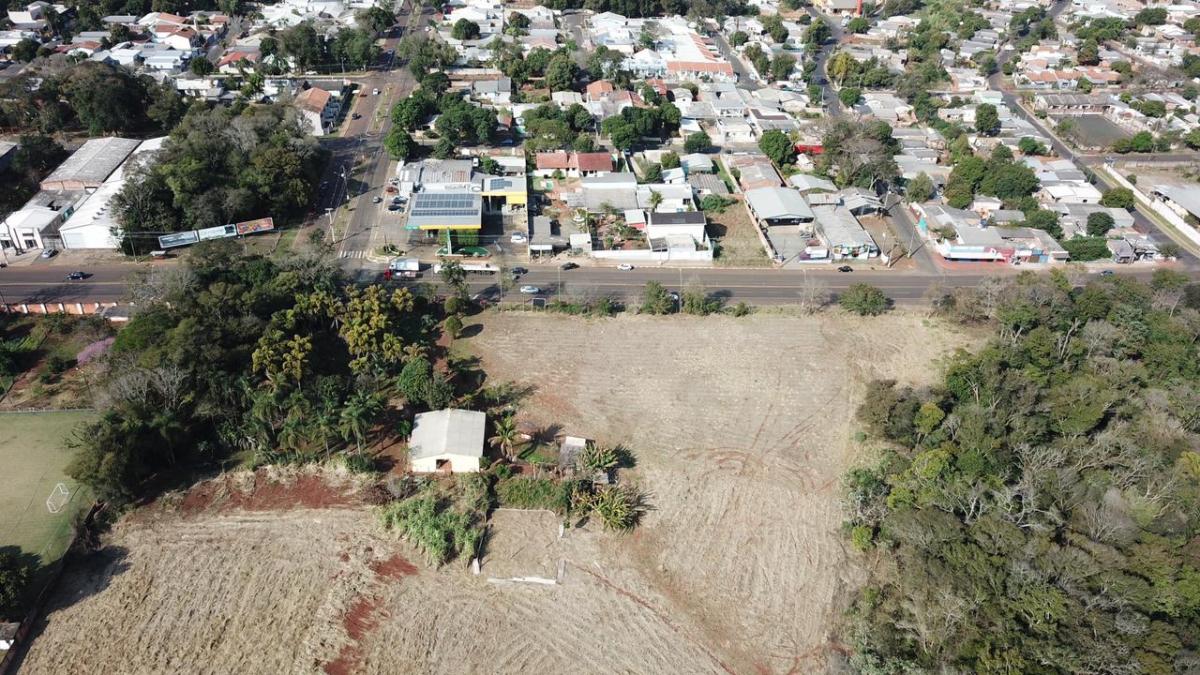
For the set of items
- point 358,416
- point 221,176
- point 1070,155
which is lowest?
point 1070,155

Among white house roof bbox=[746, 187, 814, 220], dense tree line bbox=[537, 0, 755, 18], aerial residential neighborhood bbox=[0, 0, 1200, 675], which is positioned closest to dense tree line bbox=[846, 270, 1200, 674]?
aerial residential neighborhood bbox=[0, 0, 1200, 675]

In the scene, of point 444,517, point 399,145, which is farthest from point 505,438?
point 399,145

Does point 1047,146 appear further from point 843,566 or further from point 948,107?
point 843,566

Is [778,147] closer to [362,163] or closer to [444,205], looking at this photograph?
[444,205]

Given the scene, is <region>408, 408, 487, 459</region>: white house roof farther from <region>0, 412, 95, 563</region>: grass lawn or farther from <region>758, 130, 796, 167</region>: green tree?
<region>758, 130, 796, 167</region>: green tree

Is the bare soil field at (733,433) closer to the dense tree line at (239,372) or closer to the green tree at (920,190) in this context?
the dense tree line at (239,372)

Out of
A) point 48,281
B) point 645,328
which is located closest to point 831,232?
point 645,328
